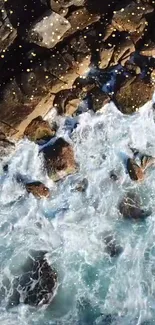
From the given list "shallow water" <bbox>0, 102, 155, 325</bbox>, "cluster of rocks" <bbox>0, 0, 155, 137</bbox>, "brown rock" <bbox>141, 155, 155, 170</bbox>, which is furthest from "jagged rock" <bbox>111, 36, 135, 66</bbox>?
"brown rock" <bbox>141, 155, 155, 170</bbox>

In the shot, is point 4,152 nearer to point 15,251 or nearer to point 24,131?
point 24,131

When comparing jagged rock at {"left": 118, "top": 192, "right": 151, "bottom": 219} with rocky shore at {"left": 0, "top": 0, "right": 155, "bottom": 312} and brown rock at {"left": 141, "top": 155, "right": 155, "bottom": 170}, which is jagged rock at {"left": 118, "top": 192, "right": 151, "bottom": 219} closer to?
rocky shore at {"left": 0, "top": 0, "right": 155, "bottom": 312}

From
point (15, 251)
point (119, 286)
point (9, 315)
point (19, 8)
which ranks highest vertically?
point (19, 8)

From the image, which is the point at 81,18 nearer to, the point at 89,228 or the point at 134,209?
the point at 134,209

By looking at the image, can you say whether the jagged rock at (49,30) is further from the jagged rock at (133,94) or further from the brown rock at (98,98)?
the jagged rock at (133,94)

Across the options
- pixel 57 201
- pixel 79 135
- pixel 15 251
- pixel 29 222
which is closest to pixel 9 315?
pixel 15 251

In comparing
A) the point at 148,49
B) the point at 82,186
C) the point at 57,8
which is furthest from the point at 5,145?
the point at 148,49

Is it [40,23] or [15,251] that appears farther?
[15,251]
